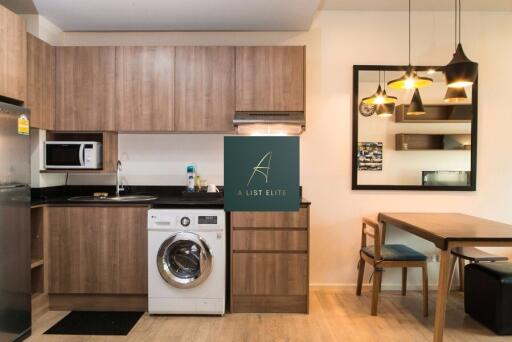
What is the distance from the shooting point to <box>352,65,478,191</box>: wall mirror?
328 cm

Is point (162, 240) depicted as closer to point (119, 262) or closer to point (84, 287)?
point (119, 262)

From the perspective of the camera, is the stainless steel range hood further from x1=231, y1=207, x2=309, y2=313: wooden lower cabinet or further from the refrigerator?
the refrigerator

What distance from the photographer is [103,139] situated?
3178mm

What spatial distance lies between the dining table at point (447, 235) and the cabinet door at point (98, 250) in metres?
2.15

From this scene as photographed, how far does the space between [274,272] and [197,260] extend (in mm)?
632

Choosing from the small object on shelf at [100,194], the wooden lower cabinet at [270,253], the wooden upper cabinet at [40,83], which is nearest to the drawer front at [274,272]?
the wooden lower cabinet at [270,253]

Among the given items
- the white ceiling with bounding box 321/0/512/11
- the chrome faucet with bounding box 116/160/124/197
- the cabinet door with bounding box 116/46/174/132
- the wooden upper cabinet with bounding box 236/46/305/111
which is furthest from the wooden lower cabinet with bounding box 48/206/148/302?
the white ceiling with bounding box 321/0/512/11

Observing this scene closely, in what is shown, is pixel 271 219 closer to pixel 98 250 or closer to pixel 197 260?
pixel 197 260

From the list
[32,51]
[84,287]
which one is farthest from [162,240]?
[32,51]

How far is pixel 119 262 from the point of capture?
2.79m

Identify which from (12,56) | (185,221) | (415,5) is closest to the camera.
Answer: (12,56)

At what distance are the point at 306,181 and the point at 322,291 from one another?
1092 mm

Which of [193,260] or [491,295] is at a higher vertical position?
[193,260]

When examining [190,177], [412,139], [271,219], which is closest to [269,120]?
[271,219]
